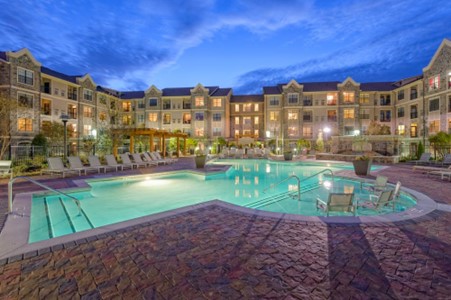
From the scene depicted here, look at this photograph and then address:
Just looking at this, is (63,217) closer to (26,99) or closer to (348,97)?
(26,99)

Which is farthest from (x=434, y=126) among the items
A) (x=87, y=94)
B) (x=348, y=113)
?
(x=87, y=94)

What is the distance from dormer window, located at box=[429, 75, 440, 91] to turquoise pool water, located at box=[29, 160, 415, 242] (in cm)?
2568

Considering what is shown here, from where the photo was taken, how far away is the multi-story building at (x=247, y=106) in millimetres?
26031

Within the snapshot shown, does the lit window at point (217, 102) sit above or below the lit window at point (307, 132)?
above

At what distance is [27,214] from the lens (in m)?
5.35

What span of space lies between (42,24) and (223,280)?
332ft

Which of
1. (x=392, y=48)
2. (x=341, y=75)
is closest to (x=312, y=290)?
(x=392, y=48)

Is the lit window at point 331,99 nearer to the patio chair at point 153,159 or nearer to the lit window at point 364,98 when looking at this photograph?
the lit window at point 364,98

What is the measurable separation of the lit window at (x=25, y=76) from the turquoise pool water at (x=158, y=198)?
936 inches

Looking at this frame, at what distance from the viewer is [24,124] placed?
84.5 ft

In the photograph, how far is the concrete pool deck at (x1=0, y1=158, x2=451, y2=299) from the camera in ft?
8.61

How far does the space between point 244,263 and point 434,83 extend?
119ft

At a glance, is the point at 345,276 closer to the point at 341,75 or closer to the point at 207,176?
the point at 207,176

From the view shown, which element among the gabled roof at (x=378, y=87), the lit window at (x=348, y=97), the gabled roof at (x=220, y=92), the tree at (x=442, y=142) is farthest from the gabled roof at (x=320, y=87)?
the tree at (x=442, y=142)
